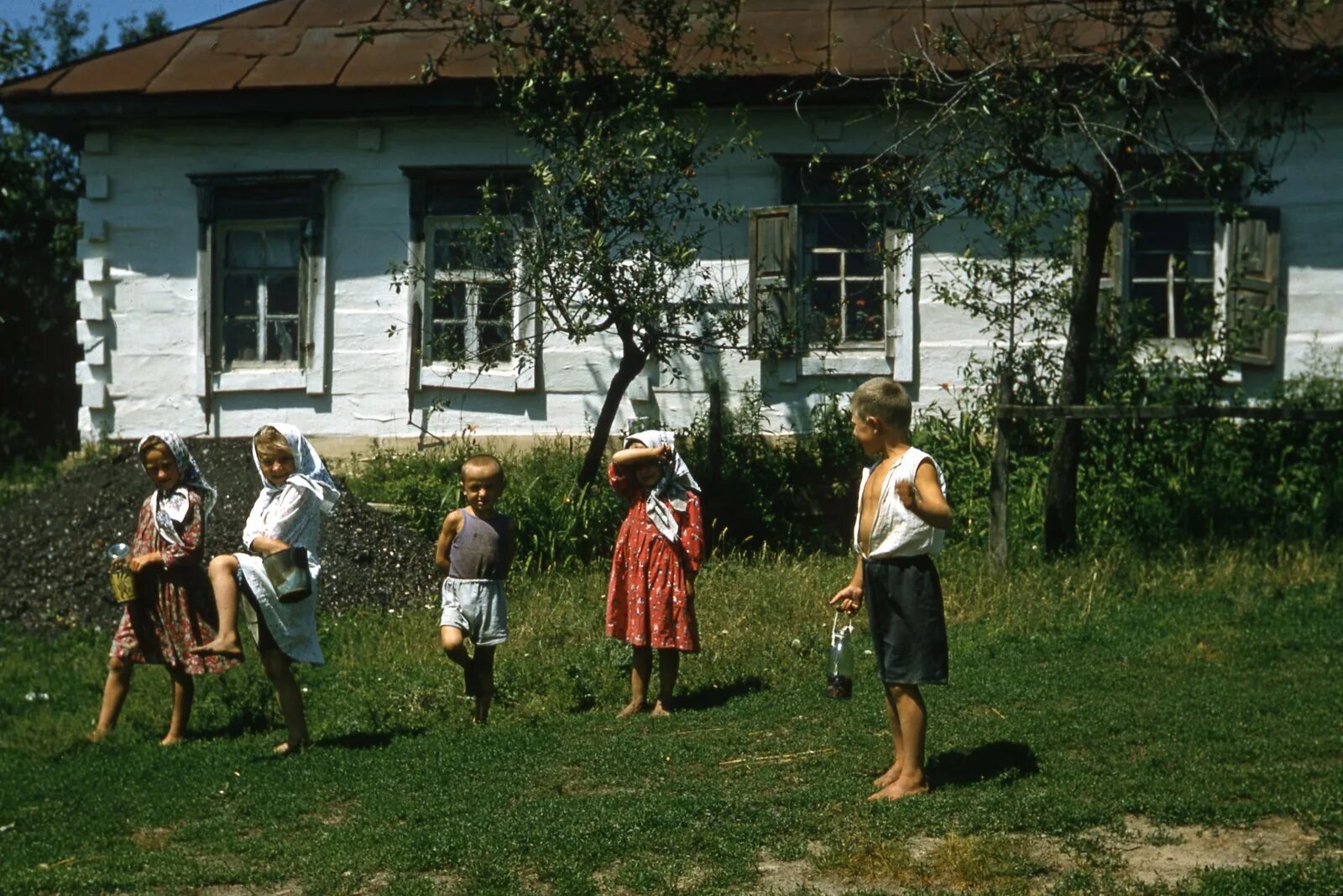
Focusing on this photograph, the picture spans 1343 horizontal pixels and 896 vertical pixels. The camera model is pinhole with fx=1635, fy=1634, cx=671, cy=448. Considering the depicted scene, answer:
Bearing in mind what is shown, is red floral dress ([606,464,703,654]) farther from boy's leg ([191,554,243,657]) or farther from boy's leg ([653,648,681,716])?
boy's leg ([191,554,243,657])

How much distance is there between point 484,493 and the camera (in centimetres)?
799

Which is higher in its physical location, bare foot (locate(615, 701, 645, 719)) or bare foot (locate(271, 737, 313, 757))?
bare foot (locate(615, 701, 645, 719))

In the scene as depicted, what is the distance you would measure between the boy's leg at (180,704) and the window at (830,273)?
6.72 metres

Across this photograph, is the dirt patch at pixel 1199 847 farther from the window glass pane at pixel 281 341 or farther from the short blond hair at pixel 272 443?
the window glass pane at pixel 281 341

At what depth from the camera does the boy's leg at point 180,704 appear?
8289mm

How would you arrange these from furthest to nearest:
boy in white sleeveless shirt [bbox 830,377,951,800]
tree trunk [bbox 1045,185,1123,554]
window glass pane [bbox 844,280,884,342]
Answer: window glass pane [bbox 844,280,884,342], tree trunk [bbox 1045,185,1123,554], boy in white sleeveless shirt [bbox 830,377,951,800]

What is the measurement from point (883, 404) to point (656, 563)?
235cm

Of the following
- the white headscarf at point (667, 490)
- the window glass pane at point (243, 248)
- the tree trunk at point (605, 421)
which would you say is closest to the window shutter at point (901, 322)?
the tree trunk at point (605, 421)

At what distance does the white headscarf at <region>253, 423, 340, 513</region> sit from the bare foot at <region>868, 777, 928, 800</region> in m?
2.97

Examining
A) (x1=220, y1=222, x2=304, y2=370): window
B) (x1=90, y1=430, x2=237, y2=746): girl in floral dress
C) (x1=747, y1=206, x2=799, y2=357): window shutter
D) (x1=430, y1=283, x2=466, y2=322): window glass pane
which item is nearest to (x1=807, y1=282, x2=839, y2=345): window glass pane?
(x1=747, y1=206, x2=799, y2=357): window shutter

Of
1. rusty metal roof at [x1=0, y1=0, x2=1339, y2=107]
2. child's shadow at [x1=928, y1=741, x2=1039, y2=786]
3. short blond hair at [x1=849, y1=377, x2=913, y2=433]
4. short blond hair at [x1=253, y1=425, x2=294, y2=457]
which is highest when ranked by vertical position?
rusty metal roof at [x1=0, y1=0, x2=1339, y2=107]

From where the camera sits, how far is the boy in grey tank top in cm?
794

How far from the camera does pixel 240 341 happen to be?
15.6 m

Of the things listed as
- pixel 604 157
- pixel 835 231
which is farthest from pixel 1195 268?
pixel 604 157
